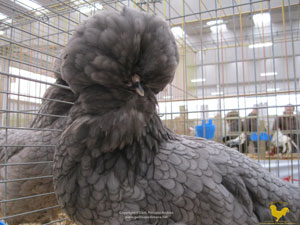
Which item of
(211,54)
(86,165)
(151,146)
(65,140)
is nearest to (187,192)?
(151,146)

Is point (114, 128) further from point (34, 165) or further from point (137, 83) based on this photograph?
point (34, 165)

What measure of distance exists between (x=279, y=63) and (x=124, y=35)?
39.2ft

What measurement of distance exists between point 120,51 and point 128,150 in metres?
0.41

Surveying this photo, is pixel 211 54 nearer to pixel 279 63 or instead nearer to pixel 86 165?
pixel 279 63

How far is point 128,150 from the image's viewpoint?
38.1 inches

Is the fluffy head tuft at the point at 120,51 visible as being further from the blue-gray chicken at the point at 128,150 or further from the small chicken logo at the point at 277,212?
the small chicken logo at the point at 277,212

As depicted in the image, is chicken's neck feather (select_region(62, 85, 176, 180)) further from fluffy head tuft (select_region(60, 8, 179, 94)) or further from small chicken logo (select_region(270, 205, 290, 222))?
small chicken logo (select_region(270, 205, 290, 222))

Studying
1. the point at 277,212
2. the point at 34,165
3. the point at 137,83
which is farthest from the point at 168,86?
the point at 137,83

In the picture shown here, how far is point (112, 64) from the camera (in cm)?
79

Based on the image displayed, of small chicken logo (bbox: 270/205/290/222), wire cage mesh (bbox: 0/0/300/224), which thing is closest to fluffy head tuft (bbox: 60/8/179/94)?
wire cage mesh (bbox: 0/0/300/224)

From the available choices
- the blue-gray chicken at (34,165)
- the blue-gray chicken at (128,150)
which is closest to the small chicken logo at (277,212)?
the blue-gray chicken at (128,150)

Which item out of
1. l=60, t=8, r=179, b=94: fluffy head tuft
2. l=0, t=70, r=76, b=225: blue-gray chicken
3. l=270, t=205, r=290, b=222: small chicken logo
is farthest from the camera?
l=0, t=70, r=76, b=225: blue-gray chicken

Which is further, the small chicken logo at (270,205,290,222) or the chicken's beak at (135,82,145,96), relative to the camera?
the small chicken logo at (270,205,290,222)

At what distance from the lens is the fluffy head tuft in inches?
31.3
